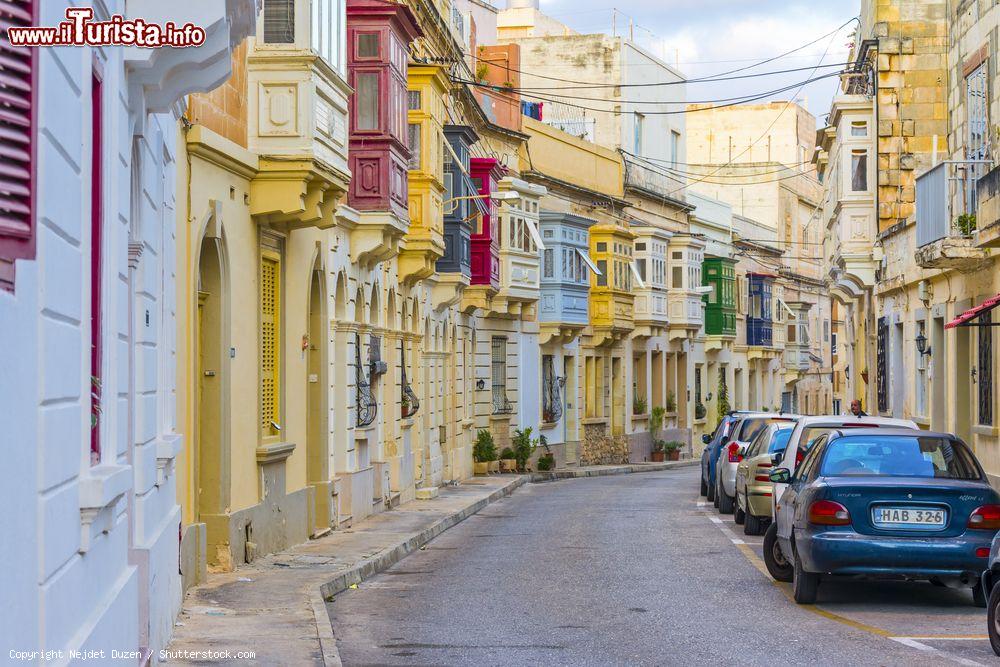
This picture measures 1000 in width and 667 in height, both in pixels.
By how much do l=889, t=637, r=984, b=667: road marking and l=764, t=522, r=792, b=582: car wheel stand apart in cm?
366

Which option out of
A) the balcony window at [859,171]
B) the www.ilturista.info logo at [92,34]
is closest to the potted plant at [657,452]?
the balcony window at [859,171]

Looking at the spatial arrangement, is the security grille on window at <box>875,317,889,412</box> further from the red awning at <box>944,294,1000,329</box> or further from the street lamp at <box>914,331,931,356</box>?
the red awning at <box>944,294,1000,329</box>

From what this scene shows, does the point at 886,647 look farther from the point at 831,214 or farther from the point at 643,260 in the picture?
the point at 643,260

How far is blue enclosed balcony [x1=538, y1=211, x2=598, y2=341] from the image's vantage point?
1781 inches

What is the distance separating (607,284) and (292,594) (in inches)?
1477

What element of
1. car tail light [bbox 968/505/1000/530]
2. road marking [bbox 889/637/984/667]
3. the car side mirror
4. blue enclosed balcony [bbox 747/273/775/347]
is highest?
blue enclosed balcony [bbox 747/273/775/347]

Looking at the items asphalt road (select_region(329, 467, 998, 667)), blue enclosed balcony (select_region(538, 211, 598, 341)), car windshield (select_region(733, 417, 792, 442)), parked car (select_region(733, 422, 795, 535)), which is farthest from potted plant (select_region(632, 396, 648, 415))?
asphalt road (select_region(329, 467, 998, 667))

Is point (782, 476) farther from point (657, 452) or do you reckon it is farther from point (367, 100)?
point (657, 452)

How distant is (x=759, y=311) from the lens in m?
73.0

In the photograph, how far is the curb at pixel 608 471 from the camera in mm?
41781

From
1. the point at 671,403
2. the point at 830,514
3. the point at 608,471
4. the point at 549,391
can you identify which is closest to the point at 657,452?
the point at 671,403

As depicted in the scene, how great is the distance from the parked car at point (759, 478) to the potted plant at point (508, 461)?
18.6 metres

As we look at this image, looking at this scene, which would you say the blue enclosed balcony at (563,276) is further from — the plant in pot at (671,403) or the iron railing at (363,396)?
the iron railing at (363,396)

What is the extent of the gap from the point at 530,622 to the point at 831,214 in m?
30.0
